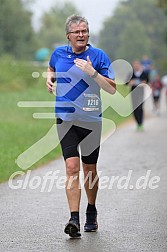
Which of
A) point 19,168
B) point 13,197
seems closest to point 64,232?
point 13,197

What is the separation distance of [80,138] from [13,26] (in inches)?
2121

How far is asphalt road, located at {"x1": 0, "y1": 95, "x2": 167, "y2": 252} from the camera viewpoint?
777 centimetres

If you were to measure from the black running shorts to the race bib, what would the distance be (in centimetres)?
17

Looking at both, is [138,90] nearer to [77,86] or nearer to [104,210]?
[104,210]

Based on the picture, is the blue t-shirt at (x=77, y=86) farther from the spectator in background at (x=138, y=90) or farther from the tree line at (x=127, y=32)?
the tree line at (x=127, y=32)

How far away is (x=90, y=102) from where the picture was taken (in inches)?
322

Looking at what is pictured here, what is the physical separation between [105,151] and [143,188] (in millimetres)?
5659

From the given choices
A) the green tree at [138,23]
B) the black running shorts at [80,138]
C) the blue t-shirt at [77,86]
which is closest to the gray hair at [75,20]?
the blue t-shirt at [77,86]

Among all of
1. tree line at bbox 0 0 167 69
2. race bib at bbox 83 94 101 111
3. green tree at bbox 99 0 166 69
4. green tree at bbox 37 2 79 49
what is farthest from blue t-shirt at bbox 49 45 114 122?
green tree at bbox 37 2 79 49

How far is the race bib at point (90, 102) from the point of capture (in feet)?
26.8

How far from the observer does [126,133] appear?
2370cm

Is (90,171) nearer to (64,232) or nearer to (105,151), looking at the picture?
(64,232)

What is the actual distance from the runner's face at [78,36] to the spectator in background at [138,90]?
15551 mm

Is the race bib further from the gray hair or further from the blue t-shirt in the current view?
the gray hair
